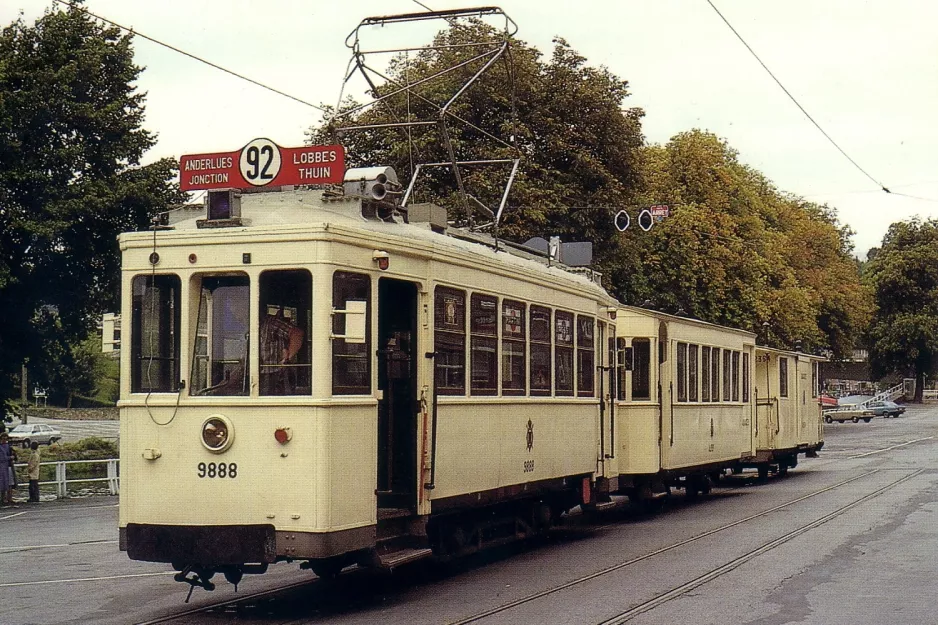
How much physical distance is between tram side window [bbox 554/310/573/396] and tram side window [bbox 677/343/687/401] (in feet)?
18.5

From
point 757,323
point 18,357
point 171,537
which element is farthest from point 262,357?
point 757,323

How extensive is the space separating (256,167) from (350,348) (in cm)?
196

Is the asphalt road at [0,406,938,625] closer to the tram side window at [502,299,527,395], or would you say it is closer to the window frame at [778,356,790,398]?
the tram side window at [502,299,527,395]

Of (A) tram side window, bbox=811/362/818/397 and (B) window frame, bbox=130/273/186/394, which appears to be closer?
(B) window frame, bbox=130/273/186/394

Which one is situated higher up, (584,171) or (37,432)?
(584,171)

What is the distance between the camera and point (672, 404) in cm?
2008

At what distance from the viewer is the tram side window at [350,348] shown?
10172 mm

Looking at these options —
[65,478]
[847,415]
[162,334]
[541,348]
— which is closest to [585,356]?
[541,348]

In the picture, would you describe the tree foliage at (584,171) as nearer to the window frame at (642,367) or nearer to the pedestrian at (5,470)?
the window frame at (642,367)

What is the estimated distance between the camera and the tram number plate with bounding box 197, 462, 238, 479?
999 centimetres

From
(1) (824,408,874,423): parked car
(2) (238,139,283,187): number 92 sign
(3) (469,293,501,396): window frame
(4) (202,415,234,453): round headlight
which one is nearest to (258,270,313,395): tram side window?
(4) (202,415,234,453): round headlight

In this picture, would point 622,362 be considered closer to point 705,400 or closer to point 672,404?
point 672,404

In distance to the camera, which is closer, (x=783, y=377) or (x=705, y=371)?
(x=705, y=371)

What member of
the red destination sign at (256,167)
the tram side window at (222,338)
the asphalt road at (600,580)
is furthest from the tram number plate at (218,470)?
the red destination sign at (256,167)
